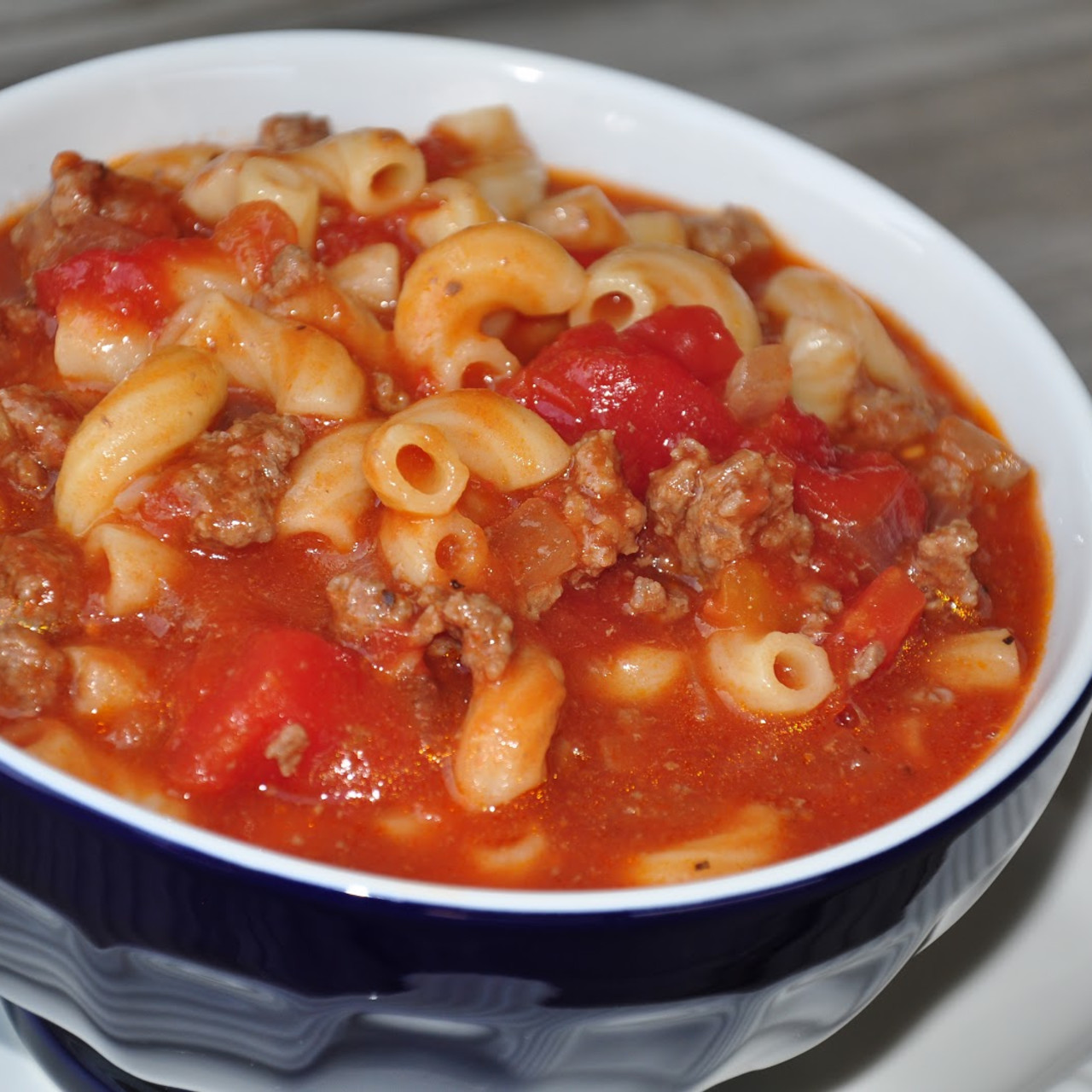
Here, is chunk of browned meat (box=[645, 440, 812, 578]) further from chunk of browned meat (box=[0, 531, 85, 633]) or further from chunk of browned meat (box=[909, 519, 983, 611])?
chunk of browned meat (box=[0, 531, 85, 633])

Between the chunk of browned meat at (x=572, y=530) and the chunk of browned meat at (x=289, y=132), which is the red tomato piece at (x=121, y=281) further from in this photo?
the chunk of browned meat at (x=572, y=530)

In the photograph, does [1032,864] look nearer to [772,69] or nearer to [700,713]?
[700,713]

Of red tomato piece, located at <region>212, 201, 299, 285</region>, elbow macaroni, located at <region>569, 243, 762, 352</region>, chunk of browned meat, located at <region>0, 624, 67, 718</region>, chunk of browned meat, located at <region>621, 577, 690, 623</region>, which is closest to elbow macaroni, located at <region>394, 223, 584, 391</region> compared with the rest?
elbow macaroni, located at <region>569, 243, 762, 352</region>

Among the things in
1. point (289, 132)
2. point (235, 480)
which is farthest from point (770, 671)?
point (289, 132)

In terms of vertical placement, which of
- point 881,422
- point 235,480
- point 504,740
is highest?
point 235,480

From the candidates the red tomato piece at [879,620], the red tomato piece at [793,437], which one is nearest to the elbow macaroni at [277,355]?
the red tomato piece at [793,437]

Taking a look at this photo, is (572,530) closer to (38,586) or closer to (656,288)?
(656,288)
